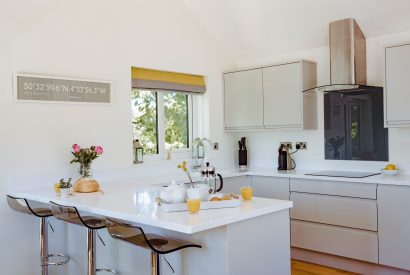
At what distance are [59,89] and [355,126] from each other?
2938 mm

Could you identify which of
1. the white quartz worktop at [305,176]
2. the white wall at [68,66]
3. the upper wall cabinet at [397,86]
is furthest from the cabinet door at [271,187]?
the white wall at [68,66]

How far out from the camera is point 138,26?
4.40 m

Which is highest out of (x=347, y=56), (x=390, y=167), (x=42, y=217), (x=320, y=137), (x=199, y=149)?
(x=347, y=56)

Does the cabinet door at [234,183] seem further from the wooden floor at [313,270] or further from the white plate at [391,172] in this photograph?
the white plate at [391,172]

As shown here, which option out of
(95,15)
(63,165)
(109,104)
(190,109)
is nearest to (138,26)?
(95,15)

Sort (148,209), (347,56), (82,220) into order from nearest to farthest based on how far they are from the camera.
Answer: (148,209)
(82,220)
(347,56)

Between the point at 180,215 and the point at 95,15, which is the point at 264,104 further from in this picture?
the point at 180,215

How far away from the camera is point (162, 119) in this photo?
4855mm

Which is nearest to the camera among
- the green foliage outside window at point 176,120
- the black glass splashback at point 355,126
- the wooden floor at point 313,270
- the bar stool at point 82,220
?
Answer: the bar stool at point 82,220

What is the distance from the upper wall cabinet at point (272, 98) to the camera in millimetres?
4621

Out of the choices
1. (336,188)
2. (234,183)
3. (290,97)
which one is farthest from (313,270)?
(290,97)

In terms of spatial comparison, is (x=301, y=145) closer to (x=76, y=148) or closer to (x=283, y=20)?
(x=283, y=20)

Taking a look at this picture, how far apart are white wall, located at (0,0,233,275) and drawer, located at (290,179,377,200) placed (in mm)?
1713

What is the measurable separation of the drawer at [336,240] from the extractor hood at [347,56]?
1387 millimetres
